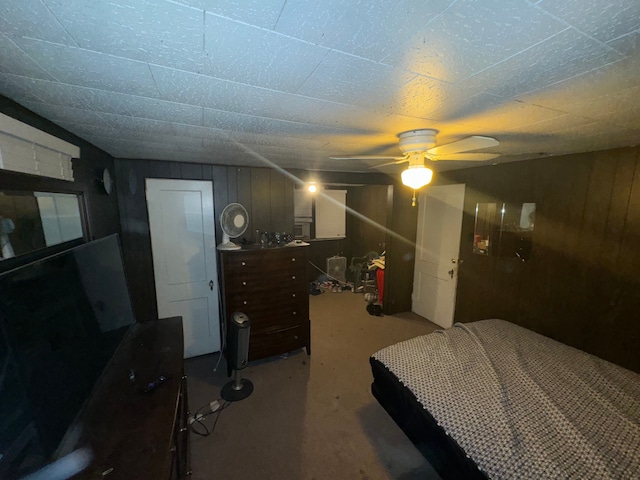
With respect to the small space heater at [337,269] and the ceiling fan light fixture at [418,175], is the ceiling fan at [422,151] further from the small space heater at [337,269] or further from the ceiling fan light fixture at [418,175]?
the small space heater at [337,269]

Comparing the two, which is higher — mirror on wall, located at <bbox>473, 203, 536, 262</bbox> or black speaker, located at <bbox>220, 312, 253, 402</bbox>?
mirror on wall, located at <bbox>473, 203, 536, 262</bbox>

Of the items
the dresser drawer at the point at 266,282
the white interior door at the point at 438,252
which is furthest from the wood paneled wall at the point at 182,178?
the white interior door at the point at 438,252

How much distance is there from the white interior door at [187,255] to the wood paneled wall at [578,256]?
3.52 metres

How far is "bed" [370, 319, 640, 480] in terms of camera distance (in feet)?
4.06

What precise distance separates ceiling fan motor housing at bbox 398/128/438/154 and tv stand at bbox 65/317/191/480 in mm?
1993

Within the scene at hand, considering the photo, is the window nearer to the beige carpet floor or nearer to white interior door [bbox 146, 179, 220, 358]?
the beige carpet floor

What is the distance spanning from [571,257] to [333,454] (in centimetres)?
282

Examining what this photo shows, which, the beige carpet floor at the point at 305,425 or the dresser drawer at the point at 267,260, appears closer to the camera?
the beige carpet floor at the point at 305,425

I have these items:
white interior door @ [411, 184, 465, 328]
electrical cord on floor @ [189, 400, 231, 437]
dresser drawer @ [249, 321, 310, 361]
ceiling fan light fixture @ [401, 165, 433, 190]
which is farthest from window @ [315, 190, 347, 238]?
ceiling fan light fixture @ [401, 165, 433, 190]

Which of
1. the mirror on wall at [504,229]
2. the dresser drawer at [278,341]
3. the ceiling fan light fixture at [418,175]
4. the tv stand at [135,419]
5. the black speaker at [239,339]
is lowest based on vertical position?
the dresser drawer at [278,341]

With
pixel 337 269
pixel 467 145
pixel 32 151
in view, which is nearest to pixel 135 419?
pixel 32 151

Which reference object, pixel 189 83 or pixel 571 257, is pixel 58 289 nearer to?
pixel 189 83

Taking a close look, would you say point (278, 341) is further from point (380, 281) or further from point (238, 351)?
point (380, 281)

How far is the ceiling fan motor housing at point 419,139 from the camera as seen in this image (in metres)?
1.54
